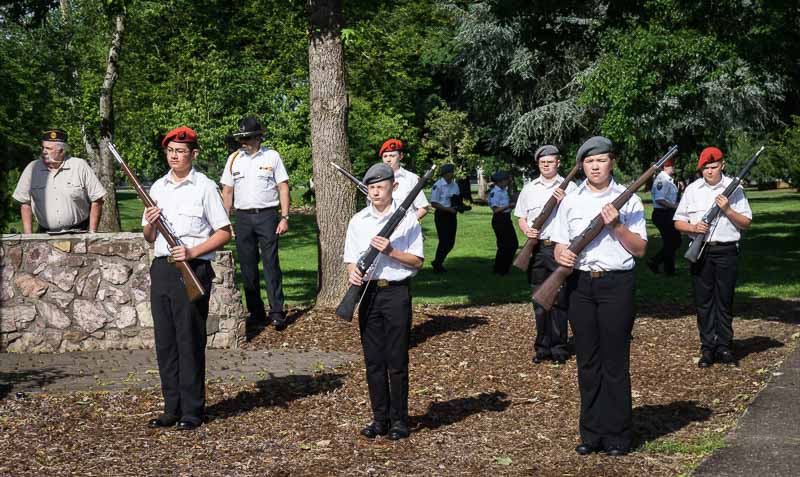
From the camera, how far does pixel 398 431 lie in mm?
7520

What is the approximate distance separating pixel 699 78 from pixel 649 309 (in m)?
4.58

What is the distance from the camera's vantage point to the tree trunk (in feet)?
41.4

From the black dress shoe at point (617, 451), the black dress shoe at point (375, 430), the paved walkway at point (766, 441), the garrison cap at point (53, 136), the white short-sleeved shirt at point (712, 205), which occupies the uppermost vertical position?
the garrison cap at point (53, 136)

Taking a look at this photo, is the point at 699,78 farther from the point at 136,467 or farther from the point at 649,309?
the point at 136,467

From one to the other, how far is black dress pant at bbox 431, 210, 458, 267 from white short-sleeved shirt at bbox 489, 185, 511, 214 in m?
0.89

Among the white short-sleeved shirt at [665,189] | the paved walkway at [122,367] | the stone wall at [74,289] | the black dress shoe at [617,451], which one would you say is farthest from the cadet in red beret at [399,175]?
the white short-sleeved shirt at [665,189]

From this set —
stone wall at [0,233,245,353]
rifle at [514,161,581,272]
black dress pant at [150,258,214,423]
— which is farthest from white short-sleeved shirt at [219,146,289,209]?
black dress pant at [150,258,214,423]

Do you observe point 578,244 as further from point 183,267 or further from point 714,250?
point 714,250

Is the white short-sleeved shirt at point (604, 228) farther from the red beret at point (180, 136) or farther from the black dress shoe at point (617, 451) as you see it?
the red beret at point (180, 136)

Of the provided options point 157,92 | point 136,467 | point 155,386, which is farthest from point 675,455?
point 157,92

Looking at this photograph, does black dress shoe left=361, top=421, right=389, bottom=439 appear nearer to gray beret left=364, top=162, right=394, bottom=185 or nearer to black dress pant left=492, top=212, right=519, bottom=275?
gray beret left=364, top=162, right=394, bottom=185

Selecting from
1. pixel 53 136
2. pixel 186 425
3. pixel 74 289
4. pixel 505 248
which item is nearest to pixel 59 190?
pixel 53 136

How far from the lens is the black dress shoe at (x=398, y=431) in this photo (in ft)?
24.7

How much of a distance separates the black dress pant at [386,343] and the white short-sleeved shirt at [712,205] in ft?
12.7
